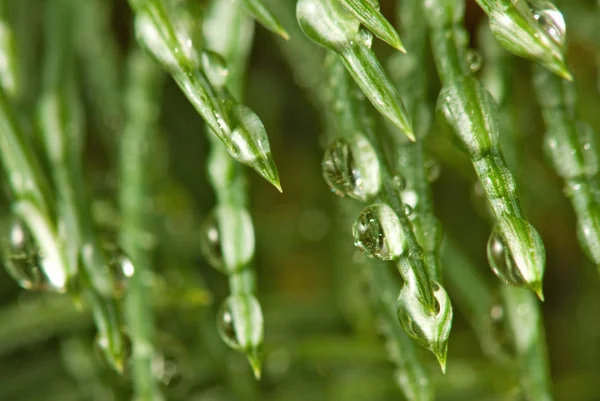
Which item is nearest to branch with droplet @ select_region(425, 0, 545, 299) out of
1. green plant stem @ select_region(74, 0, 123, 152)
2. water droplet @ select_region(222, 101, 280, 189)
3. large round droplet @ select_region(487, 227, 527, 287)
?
large round droplet @ select_region(487, 227, 527, 287)

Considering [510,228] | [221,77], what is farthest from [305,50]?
[510,228]

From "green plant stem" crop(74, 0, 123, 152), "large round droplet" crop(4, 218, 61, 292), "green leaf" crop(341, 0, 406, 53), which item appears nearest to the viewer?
"green leaf" crop(341, 0, 406, 53)

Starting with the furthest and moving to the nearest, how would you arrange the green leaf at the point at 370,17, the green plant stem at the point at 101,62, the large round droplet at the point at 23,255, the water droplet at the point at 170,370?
1. the green plant stem at the point at 101,62
2. the water droplet at the point at 170,370
3. the large round droplet at the point at 23,255
4. the green leaf at the point at 370,17

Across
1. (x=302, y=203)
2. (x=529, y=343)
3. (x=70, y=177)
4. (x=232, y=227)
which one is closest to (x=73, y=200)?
(x=70, y=177)

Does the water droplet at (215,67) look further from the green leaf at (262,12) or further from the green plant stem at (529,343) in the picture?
the green plant stem at (529,343)

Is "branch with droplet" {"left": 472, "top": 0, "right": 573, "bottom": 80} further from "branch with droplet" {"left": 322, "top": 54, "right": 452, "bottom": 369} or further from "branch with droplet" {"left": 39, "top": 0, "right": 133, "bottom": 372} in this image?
"branch with droplet" {"left": 39, "top": 0, "right": 133, "bottom": 372}

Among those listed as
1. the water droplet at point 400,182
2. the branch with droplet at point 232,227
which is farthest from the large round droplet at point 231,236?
the water droplet at point 400,182
